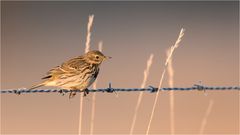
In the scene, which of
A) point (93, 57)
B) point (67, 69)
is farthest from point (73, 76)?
point (93, 57)

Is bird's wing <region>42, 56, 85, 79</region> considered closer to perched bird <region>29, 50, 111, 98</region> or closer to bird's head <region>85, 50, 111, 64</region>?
perched bird <region>29, 50, 111, 98</region>

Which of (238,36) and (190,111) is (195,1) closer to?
(238,36)

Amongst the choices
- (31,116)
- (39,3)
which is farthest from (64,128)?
(39,3)

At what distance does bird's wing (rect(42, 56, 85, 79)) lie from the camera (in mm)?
10148

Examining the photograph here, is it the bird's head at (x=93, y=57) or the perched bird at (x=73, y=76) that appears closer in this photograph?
the perched bird at (x=73, y=76)

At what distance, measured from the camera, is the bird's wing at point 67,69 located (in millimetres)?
10148

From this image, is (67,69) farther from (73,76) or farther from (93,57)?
(93,57)

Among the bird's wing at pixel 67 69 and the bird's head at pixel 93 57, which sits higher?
the bird's head at pixel 93 57

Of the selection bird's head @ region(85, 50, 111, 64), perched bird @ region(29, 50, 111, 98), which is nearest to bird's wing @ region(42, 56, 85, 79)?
perched bird @ region(29, 50, 111, 98)

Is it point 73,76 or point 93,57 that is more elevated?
point 93,57

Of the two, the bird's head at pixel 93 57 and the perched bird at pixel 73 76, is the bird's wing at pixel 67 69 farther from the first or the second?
the bird's head at pixel 93 57

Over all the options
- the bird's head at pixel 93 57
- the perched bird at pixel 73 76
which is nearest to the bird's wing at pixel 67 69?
the perched bird at pixel 73 76

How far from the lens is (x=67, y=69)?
10258 millimetres

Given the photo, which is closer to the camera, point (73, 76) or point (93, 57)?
point (73, 76)
